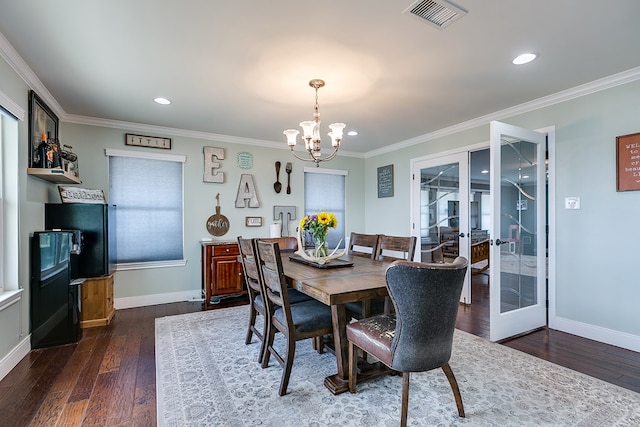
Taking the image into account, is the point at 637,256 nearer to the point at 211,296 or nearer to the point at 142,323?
the point at 211,296

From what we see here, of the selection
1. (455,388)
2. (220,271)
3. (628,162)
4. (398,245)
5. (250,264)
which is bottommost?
(455,388)

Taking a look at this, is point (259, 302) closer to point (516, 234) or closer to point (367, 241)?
point (367, 241)

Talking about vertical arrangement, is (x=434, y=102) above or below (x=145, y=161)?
above

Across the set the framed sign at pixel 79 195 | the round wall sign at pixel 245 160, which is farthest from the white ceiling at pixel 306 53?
the round wall sign at pixel 245 160

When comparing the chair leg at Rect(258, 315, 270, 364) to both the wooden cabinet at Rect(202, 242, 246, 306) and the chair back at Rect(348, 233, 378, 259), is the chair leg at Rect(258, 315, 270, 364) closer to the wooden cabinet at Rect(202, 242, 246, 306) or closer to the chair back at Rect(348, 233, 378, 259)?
the chair back at Rect(348, 233, 378, 259)

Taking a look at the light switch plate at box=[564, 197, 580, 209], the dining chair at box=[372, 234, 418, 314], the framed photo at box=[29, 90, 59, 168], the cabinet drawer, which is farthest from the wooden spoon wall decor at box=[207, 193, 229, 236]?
the light switch plate at box=[564, 197, 580, 209]

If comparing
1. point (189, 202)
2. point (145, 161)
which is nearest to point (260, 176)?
point (189, 202)

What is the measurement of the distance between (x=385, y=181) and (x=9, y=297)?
476 centimetres

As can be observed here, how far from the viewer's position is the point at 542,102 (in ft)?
10.7

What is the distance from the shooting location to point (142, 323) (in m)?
3.44

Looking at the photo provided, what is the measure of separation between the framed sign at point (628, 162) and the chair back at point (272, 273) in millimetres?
3029

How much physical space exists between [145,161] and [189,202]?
761 mm

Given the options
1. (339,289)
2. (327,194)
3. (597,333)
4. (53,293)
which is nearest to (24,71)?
(53,293)

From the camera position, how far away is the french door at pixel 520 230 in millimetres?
2969
